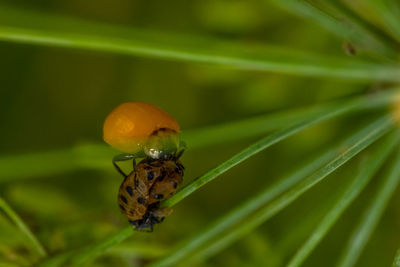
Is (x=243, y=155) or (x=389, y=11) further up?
(x=389, y=11)

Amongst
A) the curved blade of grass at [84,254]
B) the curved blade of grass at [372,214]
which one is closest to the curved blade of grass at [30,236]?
the curved blade of grass at [84,254]

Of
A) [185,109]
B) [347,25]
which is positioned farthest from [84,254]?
[185,109]

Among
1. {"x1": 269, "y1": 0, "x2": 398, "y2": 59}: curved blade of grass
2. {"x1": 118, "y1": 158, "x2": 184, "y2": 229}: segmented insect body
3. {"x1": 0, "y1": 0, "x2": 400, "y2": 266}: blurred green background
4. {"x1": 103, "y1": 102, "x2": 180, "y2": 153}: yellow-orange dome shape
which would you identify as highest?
{"x1": 0, "y1": 0, "x2": 400, "y2": 266}: blurred green background

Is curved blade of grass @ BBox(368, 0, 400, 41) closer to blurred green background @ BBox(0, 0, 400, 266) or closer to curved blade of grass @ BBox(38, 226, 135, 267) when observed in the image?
blurred green background @ BBox(0, 0, 400, 266)

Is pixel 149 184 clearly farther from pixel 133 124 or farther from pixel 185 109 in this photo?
pixel 185 109

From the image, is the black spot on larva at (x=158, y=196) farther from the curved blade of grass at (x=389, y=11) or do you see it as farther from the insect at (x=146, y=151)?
the curved blade of grass at (x=389, y=11)

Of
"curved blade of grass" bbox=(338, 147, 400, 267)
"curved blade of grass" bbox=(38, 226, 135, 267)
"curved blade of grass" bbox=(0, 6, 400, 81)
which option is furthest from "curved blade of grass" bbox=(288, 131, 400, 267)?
"curved blade of grass" bbox=(38, 226, 135, 267)
